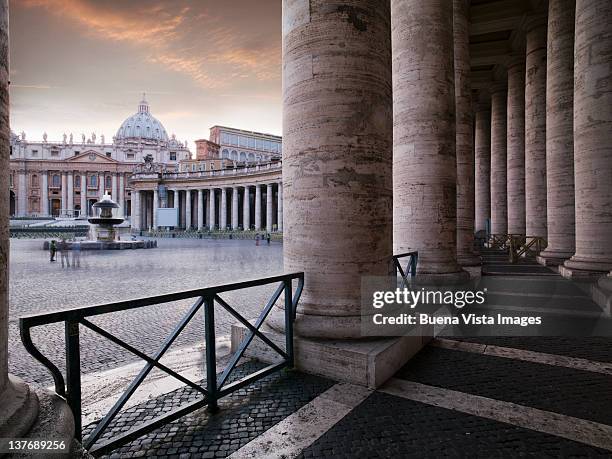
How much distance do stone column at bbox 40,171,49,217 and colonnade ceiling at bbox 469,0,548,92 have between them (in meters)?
126

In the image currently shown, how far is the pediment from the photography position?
119 m

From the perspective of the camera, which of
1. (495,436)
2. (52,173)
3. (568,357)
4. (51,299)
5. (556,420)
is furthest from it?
(52,173)

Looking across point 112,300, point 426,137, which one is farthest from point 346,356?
point 112,300

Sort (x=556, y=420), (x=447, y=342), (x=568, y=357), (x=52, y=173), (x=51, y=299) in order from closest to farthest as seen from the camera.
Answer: (x=556, y=420), (x=568, y=357), (x=447, y=342), (x=51, y=299), (x=52, y=173)

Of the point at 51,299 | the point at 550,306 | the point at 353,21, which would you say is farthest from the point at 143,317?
the point at 550,306

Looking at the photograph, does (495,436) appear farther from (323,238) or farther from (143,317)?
Result: (143,317)

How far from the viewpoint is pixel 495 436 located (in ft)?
11.3

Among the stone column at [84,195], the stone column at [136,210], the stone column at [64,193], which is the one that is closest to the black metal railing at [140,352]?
the stone column at [136,210]

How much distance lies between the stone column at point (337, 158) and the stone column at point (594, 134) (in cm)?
917

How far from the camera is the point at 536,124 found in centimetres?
1892

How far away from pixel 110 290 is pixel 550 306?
1199 cm

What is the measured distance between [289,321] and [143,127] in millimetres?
164732

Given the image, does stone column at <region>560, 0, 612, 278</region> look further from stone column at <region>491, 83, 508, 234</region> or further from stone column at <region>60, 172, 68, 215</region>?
stone column at <region>60, 172, 68, 215</region>

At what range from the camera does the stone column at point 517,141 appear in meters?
23.0
